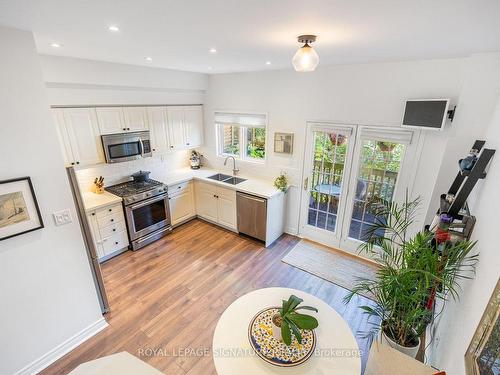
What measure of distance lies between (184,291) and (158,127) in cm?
269

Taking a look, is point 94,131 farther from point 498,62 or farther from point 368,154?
point 498,62

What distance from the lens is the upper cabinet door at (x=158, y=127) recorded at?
13.1ft

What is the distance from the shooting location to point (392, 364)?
153 cm

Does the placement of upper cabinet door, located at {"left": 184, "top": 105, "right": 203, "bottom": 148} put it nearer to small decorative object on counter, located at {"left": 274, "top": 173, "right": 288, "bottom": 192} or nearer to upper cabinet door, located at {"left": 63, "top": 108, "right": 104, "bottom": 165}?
upper cabinet door, located at {"left": 63, "top": 108, "right": 104, "bottom": 165}

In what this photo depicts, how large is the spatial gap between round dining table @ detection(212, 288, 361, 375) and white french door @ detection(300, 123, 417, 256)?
2.08 metres

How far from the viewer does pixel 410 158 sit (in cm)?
295

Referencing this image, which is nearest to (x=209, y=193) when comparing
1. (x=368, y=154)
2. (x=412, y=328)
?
(x=368, y=154)

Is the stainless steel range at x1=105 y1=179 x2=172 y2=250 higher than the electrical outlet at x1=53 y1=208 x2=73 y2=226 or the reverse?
the reverse

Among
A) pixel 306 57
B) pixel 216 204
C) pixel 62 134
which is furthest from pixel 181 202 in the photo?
pixel 306 57

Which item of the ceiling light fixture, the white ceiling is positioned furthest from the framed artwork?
the ceiling light fixture

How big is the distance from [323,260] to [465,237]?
Result: 84.2 inches

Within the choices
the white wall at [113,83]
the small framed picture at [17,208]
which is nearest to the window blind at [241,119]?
the white wall at [113,83]

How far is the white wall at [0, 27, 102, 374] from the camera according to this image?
1.72m

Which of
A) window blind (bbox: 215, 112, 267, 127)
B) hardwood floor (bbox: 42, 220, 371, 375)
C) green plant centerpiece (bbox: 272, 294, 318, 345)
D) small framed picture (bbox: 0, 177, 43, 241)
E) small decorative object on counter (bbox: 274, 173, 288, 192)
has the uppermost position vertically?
window blind (bbox: 215, 112, 267, 127)
